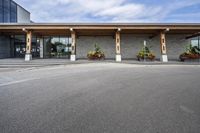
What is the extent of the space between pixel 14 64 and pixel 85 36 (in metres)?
10.8

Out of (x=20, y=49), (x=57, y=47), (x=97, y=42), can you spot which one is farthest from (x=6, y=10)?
(x=97, y=42)

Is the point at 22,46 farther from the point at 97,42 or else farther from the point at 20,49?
the point at 97,42

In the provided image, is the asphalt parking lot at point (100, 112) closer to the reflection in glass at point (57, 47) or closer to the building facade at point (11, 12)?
the reflection in glass at point (57, 47)

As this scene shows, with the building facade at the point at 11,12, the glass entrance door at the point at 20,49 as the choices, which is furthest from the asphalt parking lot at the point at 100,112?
the building facade at the point at 11,12

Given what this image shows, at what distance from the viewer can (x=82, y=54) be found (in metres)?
26.4

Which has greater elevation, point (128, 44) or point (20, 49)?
point (128, 44)

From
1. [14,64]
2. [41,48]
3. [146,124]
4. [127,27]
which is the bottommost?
[146,124]

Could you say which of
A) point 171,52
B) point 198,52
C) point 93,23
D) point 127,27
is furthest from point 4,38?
point 198,52

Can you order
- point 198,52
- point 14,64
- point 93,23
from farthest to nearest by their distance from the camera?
point 198,52
point 93,23
point 14,64

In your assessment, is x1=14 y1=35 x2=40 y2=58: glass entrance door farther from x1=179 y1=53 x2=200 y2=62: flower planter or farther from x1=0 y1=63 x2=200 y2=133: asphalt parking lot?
x1=0 y1=63 x2=200 y2=133: asphalt parking lot

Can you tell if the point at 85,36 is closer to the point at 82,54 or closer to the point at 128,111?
the point at 82,54

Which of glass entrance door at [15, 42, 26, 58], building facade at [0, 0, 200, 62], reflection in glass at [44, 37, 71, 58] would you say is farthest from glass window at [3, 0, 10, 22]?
reflection in glass at [44, 37, 71, 58]

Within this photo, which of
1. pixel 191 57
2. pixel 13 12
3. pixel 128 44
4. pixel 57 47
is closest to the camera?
pixel 191 57

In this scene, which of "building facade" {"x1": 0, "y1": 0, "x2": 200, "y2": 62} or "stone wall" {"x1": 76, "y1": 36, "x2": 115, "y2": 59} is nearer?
"building facade" {"x1": 0, "y1": 0, "x2": 200, "y2": 62}
